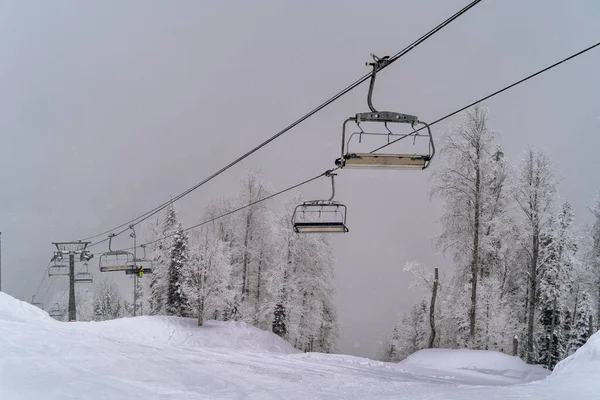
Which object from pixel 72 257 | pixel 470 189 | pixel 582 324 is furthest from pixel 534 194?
pixel 72 257

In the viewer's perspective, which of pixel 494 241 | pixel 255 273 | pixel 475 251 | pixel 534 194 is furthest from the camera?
pixel 255 273

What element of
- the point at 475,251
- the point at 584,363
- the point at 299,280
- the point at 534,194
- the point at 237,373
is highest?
the point at 534,194

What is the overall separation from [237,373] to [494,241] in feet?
44.6

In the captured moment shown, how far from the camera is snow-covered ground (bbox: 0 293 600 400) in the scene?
814cm

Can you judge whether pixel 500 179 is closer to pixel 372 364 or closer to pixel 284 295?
pixel 372 364

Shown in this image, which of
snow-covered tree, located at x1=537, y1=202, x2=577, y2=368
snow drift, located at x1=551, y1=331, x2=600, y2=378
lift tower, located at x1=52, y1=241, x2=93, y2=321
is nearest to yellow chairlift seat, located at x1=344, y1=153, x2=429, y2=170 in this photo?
snow drift, located at x1=551, y1=331, x2=600, y2=378

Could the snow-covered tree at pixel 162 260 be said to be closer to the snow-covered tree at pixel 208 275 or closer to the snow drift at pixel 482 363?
the snow-covered tree at pixel 208 275

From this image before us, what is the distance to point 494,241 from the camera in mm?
20109

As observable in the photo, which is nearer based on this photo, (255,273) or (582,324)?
(582,324)

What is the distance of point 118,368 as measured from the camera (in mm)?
10266

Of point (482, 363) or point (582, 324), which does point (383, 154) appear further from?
point (582, 324)

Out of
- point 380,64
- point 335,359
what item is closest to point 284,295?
point 335,359

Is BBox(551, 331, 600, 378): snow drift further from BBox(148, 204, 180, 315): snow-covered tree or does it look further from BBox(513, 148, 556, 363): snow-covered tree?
BBox(148, 204, 180, 315): snow-covered tree

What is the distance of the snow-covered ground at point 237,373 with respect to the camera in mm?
8141
